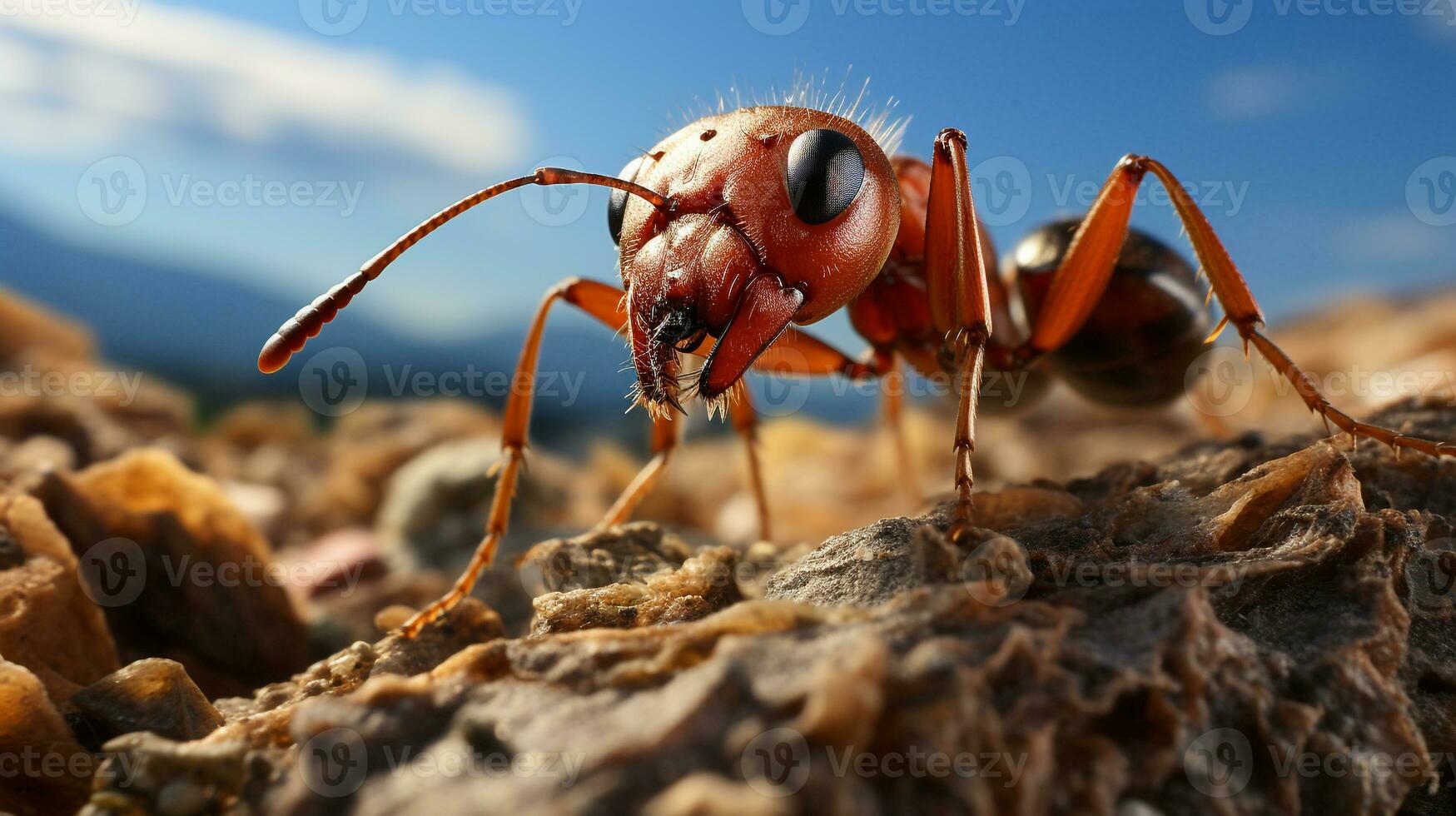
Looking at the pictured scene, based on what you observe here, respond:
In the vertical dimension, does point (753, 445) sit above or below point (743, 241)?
below

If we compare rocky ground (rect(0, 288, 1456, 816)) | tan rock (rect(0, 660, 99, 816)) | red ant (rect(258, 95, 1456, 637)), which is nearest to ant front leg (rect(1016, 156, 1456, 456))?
red ant (rect(258, 95, 1456, 637))

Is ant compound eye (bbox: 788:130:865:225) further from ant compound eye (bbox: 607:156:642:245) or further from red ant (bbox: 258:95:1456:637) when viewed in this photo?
ant compound eye (bbox: 607:156:642:245)

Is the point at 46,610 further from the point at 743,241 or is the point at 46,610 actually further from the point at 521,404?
the point at 743,241

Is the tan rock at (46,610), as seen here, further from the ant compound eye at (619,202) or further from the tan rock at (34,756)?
the ant compound eye at (619,202)

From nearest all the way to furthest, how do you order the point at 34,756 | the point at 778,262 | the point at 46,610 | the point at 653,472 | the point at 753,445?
the point at 34,756, the point at 46,610, the point at 778,262, the point at 653,472, the point at 753,445

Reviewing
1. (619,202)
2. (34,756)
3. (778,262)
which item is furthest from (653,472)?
(34,756)

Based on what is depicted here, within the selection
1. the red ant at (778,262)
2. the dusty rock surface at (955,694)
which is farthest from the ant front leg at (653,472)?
the dusty rock surface at (955,694)

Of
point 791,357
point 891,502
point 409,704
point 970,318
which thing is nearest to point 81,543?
point 409,704
